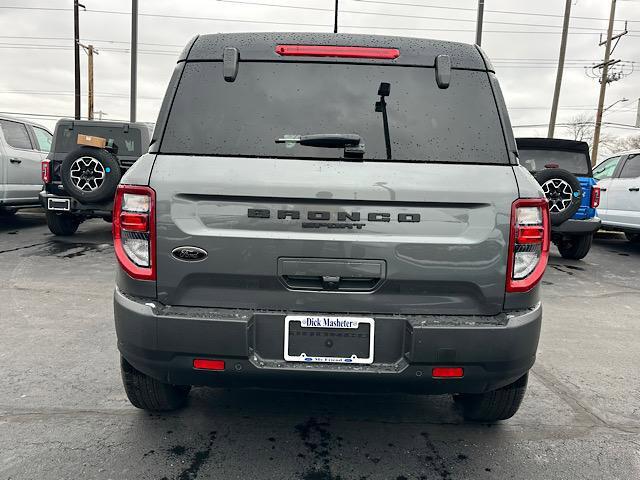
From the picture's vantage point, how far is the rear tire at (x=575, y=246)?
834 cm

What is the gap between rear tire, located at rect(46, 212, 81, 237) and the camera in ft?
29.1

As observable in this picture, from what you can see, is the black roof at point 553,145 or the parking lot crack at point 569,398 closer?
the parking lot crack at point 569,398

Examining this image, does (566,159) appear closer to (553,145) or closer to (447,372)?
(553,145)

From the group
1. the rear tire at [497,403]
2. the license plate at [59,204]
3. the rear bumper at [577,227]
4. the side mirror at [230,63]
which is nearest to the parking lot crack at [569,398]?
the rear tire at [497,403]

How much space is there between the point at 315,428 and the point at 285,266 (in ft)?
3.64

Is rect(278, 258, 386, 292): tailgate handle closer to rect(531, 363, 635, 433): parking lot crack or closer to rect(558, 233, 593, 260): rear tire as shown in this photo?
rect(531, 363, 635, 433): parking lot crack

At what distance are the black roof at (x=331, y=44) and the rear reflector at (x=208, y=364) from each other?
53.3 inches

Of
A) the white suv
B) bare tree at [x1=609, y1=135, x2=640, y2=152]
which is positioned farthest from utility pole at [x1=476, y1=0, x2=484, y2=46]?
bare tree at [x1=609, y1=135, x2=640, y2=152]

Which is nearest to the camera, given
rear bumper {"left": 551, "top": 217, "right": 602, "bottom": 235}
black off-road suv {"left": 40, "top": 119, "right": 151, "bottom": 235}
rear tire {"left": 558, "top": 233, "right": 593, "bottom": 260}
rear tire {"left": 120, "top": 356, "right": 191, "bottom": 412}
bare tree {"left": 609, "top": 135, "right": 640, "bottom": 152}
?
rear tire {"left": 120, "top": 356, "right": 191, "bottom": 412}

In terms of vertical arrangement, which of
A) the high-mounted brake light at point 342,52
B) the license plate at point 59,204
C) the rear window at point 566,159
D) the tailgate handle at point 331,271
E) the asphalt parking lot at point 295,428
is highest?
the high-mounted brake light at point 342,52

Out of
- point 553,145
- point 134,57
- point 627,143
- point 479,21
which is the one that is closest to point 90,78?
point 134,57

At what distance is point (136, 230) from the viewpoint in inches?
83.8

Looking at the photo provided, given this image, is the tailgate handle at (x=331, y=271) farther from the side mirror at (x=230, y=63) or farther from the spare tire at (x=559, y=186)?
the spare tire at (x=559, y=186)

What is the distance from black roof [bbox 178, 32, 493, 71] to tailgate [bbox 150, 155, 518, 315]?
0.62 m
